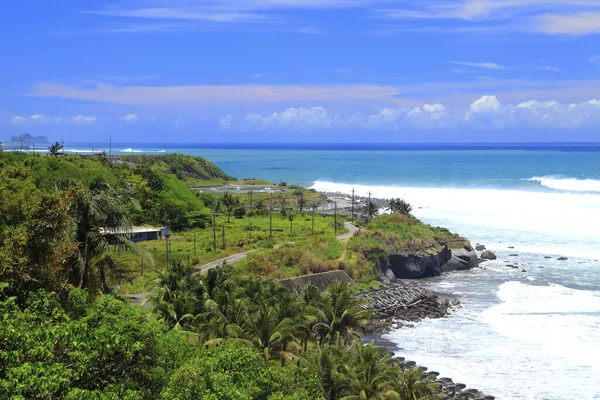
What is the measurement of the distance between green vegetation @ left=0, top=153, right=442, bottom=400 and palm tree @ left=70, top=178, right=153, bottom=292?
0.05 metres

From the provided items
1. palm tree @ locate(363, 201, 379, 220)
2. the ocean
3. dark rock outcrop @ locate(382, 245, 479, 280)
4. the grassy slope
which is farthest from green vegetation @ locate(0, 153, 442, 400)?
palm tree @ locate(363, 201, 379, 220)

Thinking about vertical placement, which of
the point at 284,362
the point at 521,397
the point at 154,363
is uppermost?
the point at 154,363

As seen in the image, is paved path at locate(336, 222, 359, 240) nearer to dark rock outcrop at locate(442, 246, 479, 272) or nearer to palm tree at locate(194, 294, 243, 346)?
dark rock outcrop at locate(442, 246, 479, 272)

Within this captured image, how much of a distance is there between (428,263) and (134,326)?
7048 centimetres

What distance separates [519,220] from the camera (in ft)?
427

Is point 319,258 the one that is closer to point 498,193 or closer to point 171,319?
point 171,319

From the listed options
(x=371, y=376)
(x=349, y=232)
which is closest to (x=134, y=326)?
(x=371, y=376)

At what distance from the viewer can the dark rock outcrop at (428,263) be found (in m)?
84.2

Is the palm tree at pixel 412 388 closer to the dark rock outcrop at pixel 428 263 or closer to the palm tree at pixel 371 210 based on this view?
the dark rock outcrop at pixel 428 263

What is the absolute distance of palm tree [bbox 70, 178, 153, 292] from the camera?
25172mm

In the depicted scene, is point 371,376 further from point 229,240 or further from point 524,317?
point 229,240

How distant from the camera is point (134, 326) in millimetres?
19094

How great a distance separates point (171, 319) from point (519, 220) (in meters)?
103

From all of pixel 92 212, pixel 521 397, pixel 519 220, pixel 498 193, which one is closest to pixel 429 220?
pixel 519 220
